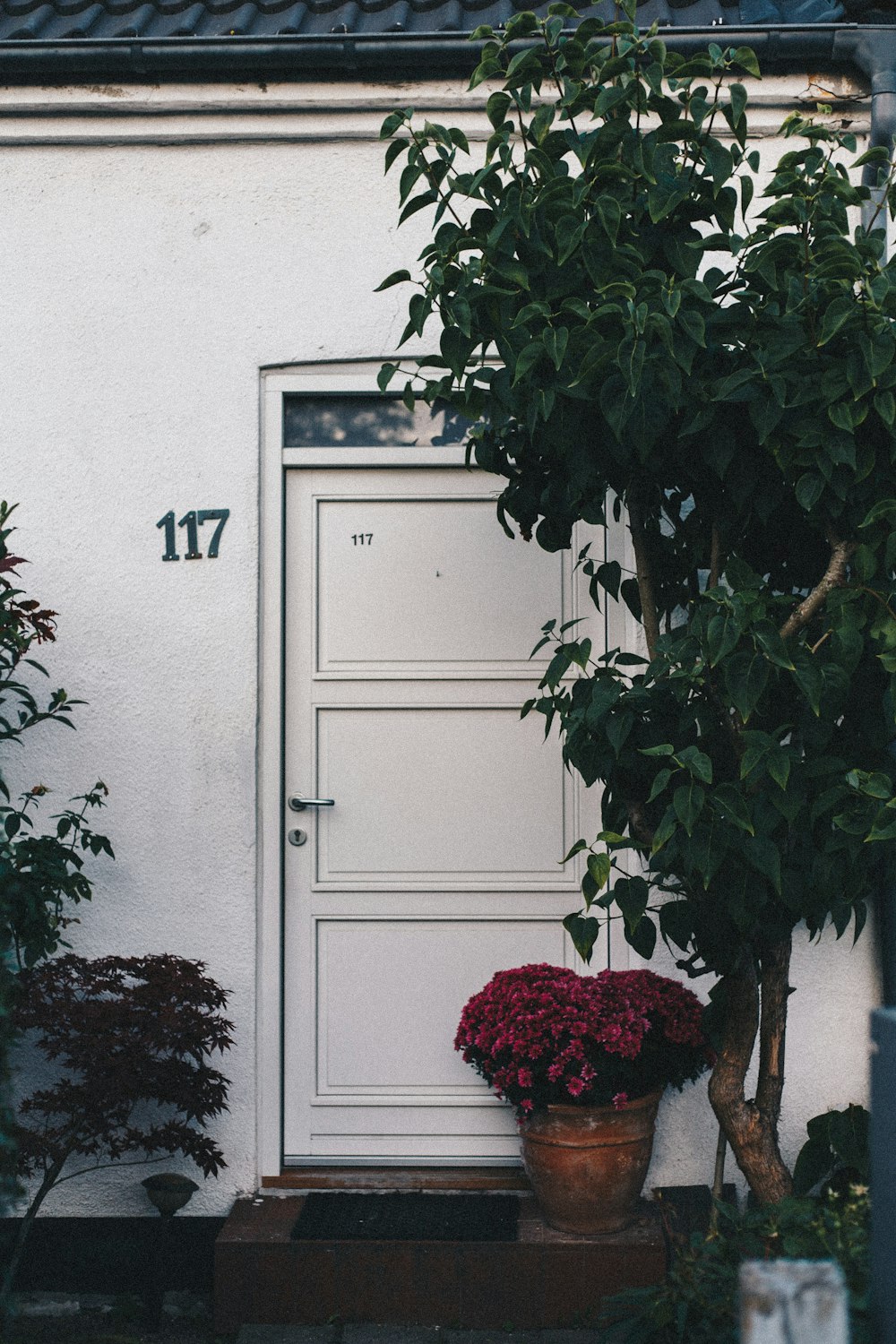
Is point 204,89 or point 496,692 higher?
point 204,89

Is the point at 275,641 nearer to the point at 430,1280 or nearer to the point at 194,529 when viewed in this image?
the point at 194,529

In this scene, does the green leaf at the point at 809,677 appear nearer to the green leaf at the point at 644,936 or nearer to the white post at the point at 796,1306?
the green leaf at the point at 644,936

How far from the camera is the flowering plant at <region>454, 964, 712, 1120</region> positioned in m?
3.52

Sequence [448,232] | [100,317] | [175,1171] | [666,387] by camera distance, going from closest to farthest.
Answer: [666,387] < [448,232] < [175,1171] < [100,317]

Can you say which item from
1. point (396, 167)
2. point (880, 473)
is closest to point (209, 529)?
point (396, 167)

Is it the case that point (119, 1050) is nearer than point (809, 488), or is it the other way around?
point (809, 488)

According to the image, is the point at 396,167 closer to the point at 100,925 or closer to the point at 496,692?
the point at 496,692

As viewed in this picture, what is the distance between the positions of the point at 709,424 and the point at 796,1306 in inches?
81.7

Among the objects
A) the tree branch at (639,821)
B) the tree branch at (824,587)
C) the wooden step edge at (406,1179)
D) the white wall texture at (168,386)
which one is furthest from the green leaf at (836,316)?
the wooden step edge at (406,1179)

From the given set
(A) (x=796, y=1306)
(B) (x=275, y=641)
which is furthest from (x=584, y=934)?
(B) (x=275, y=641)

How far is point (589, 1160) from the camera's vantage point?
3580 millimetres

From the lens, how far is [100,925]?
421 cm

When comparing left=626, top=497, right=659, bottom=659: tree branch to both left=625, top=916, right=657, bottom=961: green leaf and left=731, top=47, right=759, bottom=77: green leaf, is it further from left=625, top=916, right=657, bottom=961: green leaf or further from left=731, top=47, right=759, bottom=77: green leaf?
left=731, top=47, right=759, bottom=77: green leaf

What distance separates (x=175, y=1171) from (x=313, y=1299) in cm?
73
